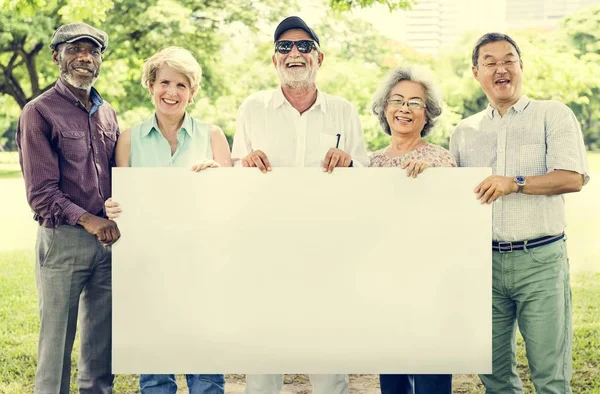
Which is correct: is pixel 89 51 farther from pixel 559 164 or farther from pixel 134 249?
pixel 559 164

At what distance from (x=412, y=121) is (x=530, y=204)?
72 centimetres

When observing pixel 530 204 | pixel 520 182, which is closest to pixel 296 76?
pixel 520 182

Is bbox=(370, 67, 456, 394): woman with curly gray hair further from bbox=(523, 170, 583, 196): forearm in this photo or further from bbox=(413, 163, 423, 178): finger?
bbox=(523, 170, 583, 196): forearm

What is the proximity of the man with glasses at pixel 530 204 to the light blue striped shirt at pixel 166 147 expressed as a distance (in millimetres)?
1376

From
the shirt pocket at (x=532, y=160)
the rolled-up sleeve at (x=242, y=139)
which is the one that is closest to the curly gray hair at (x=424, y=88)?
the shirt pocket at (x=532, y=160)

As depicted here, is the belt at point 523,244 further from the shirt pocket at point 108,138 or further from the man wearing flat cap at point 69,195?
the shirt pocket at point 108,138

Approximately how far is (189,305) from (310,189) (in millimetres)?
807

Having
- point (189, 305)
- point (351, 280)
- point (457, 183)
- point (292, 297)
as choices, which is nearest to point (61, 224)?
point (189, 305)

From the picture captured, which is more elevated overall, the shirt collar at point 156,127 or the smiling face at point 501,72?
the smiling face at point 501,72

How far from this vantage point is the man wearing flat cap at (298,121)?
3.68m

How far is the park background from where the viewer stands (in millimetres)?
7347

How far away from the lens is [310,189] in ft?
11.2

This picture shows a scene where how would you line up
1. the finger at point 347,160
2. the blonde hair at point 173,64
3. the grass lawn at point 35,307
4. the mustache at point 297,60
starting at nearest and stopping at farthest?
1. the finger at point 347,160
2. the blonde hair at point 173,64
3. the mustache at point 297,60
4. the grass lawn at point 35,307

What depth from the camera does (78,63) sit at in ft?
12.3
